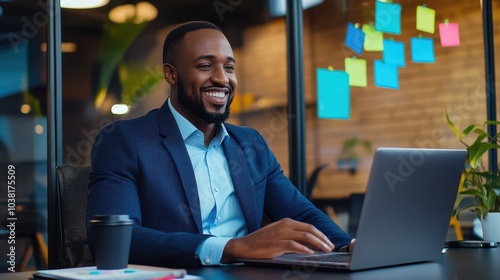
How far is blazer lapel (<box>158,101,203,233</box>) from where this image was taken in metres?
1.93

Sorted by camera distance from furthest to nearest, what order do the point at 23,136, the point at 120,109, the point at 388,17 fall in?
the point at 388,17
the point at 120,109
the point at 23,136

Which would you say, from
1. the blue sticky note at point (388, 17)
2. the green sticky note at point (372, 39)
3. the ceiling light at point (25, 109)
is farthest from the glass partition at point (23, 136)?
the blue sticky note at point (388, 17)

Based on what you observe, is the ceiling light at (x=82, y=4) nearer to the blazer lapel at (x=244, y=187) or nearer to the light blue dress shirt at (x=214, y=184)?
the light blue dress shirt at (x=214, y=184)

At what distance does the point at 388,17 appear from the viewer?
12.7 feet

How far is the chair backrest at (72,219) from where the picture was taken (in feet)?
6.39

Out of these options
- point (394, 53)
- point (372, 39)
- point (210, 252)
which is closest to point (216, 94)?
point (210, 252)

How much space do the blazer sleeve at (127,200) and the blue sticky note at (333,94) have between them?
1775 mm

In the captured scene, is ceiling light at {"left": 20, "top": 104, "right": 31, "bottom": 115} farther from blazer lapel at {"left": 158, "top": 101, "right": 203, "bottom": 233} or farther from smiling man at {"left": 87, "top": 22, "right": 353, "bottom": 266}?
blazer lapel at {"left": 158, "top": 101, "right": 203, "bottom": 233}

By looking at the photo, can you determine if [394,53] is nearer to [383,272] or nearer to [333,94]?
[333,94]

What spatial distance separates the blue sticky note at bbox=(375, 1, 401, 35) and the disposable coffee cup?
113 inches

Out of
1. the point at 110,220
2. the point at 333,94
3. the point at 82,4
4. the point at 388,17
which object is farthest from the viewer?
the point at 388,17

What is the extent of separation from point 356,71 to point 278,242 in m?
2.42

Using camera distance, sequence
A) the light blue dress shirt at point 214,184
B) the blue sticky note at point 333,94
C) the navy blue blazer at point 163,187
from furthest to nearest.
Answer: the blue sticky note at point 333,94
the light blue dress shirt at point 214,184
the navy blue blazer at point 163,187

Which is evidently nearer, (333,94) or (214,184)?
(214,184)
